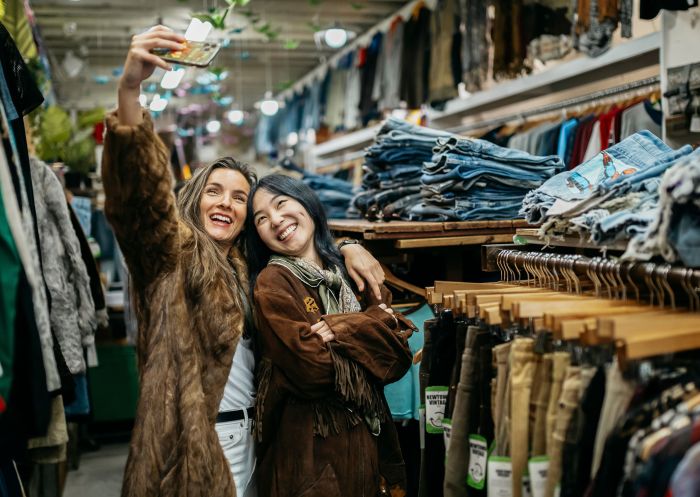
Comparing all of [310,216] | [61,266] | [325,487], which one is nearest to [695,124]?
[310,216]

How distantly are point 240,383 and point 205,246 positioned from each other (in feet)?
1.59

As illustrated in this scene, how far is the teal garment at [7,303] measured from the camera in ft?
4.51

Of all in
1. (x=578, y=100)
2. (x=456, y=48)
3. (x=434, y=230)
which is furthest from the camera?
(x=456, y=48)

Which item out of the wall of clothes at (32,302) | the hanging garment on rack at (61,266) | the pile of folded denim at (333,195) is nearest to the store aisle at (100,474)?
the wall of clothes at (32,302)

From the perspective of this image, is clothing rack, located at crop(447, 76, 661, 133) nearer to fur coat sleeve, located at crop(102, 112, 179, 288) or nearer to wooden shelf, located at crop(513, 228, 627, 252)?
wooden shelf, located at crop(513, 228, 627, 252)

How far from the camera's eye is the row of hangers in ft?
4.54

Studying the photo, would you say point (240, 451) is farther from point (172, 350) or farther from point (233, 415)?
point (172, 350)

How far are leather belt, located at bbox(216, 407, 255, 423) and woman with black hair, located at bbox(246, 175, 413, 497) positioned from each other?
11 centimetres

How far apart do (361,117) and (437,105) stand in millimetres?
1780

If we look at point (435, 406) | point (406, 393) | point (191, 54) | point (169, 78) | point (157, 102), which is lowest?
point (406, 393)

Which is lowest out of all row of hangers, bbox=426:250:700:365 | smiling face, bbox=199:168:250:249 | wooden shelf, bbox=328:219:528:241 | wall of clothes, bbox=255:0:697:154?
row of hangers, bbox=426:250:700:365

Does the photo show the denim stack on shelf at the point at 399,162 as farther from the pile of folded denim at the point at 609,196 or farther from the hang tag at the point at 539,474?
the hang tag at the point at 539,474

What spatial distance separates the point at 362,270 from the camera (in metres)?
2.62

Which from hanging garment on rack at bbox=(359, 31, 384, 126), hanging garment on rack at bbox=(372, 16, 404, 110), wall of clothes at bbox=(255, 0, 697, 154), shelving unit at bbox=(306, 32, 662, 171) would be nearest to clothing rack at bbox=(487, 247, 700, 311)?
wall of clothes at bbox=(255, 0, 697, 154)
